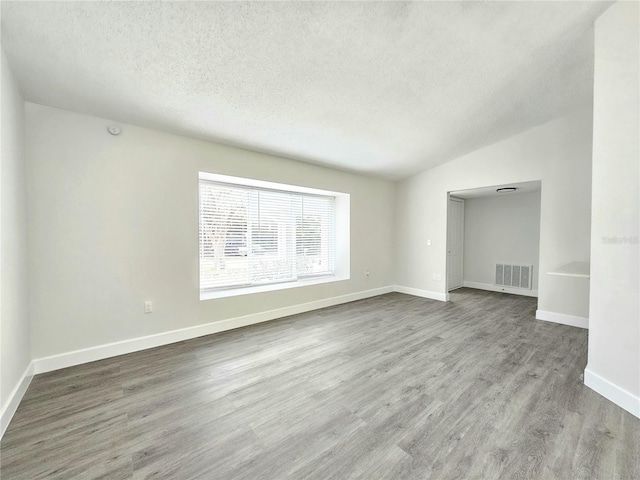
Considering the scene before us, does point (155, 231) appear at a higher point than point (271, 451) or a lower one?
higher

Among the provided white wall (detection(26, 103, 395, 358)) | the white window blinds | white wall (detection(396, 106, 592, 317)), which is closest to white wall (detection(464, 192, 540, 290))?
white wall (detection(396, 106, 592, 317))

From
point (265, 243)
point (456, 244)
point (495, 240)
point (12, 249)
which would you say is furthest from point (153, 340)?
point (495, 240)

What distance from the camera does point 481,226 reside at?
6.33 m

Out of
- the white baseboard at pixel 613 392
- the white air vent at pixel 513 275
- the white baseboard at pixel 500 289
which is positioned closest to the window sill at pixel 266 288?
the white baseboard at pixel 613 392

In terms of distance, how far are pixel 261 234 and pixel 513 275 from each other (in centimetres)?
550

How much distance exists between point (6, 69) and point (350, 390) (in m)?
3.53

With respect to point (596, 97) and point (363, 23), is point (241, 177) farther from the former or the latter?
point (596, 97)

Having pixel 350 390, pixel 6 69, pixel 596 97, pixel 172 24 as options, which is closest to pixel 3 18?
pixel 6 69

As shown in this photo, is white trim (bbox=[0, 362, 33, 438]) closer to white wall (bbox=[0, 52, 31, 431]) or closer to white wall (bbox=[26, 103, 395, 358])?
white wall (bbox=[0, 52, 31, 431])

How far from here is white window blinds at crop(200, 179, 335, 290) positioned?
3779 mm

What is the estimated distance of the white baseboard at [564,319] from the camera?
11.9 feet

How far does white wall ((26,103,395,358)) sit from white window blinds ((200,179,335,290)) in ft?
1.47

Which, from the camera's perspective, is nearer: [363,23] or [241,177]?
[363,23]

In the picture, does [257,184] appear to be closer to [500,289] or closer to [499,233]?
[499,233]
